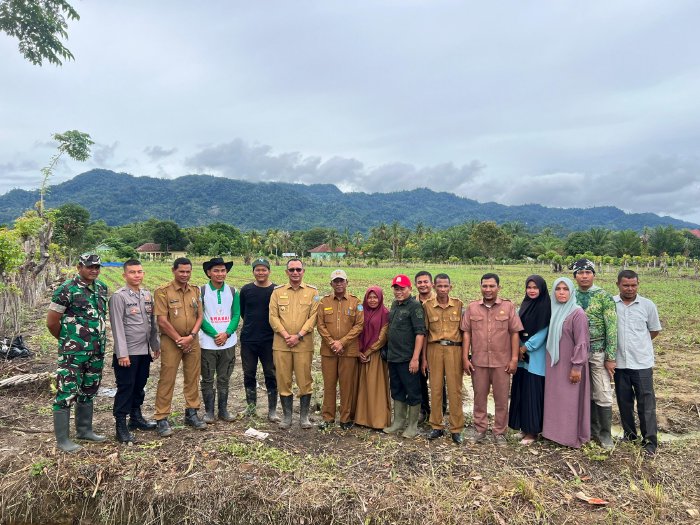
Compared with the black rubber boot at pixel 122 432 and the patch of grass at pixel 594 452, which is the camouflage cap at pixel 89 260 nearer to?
the black rubber boot at pixel 122 432

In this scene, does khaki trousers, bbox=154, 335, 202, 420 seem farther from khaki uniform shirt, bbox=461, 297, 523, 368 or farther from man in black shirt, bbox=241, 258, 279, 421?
khaki uniform shirt, bbox=461, 297, 523, 368

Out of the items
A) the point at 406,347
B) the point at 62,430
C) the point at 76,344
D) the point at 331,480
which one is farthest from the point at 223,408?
the point at 406,347

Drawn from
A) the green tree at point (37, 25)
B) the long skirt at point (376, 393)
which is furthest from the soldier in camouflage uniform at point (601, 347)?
the green tree at point (37, 25)

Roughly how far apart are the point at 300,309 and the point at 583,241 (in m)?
65.2

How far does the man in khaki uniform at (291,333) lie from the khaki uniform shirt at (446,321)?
131 cm

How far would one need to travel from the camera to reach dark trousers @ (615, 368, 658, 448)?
163 inches

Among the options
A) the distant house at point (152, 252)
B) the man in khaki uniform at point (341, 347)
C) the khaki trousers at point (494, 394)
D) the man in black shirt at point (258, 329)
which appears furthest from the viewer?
the distant house at point (152, 252)

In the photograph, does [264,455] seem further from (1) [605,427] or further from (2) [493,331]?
(1) [605,427]

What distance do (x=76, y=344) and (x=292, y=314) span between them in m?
2.06

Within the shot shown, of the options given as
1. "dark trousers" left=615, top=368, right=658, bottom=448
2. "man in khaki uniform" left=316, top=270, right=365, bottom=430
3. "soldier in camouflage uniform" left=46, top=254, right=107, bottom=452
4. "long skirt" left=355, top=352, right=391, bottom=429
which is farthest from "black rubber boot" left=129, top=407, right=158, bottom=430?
"dark trousers" left=615, top=368, right=658, bottom=448

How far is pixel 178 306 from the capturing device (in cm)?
441

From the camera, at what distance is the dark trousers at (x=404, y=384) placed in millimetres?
4500

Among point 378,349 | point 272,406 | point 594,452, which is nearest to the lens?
point 594,452

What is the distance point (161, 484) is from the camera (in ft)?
11.6
